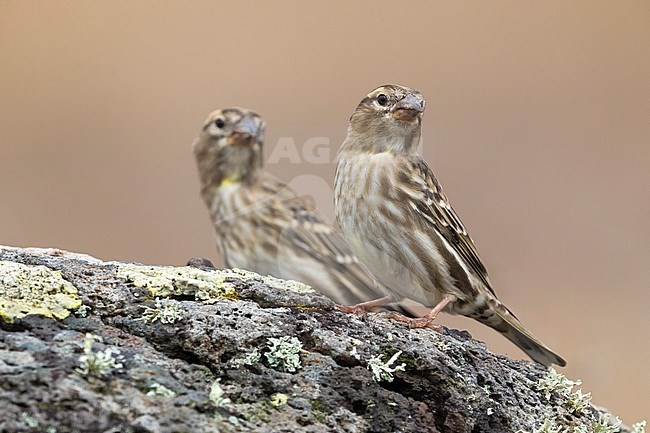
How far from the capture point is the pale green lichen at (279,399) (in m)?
2.43

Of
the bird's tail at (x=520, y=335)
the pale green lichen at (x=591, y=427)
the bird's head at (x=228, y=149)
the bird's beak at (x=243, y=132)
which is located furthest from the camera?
the bird's head at (x=228, y=149)

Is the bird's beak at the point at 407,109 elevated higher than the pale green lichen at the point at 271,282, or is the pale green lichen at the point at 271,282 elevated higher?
the bird's beak at the point at 407,109

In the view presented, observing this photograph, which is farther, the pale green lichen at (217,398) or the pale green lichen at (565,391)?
the pale green lichen at (565,391)

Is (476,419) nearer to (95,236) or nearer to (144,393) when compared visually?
(144,393)

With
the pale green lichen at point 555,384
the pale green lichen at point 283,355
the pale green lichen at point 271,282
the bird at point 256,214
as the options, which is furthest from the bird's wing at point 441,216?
the pale green lichen at point 283,355

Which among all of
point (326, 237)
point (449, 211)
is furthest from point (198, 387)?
point (326, 237)

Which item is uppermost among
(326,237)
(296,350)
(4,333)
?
(326,237)

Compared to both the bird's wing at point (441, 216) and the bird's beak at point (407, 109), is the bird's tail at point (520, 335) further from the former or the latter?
the bird's beak at point (407, 109)

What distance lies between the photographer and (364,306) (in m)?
3.56

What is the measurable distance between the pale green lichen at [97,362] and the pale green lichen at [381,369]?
A: 81cm

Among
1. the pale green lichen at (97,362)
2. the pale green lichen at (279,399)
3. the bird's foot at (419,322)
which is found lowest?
the pale green lichen at (97,362)

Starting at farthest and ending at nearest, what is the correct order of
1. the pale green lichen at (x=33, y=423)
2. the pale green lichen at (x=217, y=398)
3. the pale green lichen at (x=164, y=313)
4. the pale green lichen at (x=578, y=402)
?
the pale green lichen at (x=578, y=402) < the pale green lichen at (x=164, y=313) < the pale green lichen at (x=217, y=398) < the pale green lichen at (x=33, y=423)

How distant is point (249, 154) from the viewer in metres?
6.44

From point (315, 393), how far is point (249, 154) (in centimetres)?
408
